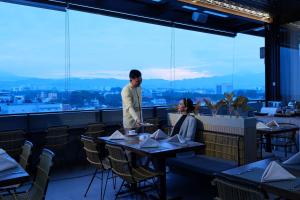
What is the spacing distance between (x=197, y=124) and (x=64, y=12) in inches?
143

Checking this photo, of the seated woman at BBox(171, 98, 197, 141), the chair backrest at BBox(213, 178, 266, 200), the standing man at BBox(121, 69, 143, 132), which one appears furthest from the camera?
the standing man at BBox(121, 69, 143, 132)

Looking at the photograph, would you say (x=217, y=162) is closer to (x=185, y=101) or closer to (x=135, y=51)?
(x=185, y=101)

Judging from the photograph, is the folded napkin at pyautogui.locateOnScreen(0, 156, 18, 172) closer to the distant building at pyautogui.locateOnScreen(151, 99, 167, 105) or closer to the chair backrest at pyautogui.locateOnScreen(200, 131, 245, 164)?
the chair backrest at pyautogui.locateOnScreen(200, 131, 245, 164)

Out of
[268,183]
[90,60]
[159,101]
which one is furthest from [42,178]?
[159,101]

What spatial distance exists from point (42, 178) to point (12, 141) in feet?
7.99

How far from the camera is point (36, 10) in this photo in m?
5.85

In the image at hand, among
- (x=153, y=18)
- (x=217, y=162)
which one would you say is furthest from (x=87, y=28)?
(x=217, y=162)

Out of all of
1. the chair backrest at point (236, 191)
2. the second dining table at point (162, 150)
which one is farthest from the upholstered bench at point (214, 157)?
the chair backrest at point (236, 191)

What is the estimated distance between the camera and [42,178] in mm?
2727

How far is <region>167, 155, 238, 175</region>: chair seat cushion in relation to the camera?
385 cm

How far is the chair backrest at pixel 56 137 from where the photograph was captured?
5.20 metres

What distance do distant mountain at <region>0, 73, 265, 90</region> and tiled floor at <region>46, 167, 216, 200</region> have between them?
187 centimetres

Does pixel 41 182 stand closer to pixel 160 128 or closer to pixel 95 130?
pixel 95 130

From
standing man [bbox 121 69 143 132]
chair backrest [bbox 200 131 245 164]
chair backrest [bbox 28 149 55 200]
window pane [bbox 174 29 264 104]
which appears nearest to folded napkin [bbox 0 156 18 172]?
chair backrest [bbox 28 149 55 200]
